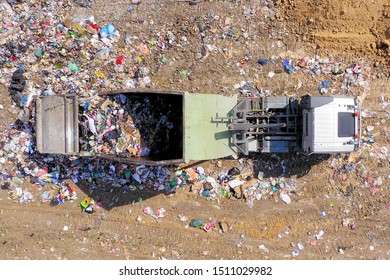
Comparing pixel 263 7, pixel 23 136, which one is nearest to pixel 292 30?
pixel 263 7

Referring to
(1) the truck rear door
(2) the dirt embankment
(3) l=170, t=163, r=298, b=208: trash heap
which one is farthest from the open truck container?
(2) the dirt embankment

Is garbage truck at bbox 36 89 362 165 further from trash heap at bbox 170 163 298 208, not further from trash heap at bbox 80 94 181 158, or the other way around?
trash heap at bbox 170 163 298 208

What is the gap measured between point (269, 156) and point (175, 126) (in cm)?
176

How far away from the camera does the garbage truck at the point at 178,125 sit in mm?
5039

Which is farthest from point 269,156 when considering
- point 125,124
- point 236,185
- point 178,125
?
point 125,124

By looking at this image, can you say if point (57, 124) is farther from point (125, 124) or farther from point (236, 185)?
point (236, 185)

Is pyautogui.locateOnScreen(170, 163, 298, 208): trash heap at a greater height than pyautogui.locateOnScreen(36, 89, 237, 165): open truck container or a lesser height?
lesser

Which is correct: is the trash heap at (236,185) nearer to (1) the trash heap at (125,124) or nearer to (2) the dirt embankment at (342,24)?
(1) the trash heap at (125,124)

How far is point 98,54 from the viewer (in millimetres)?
5898

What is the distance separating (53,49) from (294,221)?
509cm

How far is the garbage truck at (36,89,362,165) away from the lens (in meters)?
5.04

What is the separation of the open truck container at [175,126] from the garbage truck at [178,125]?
0.05ft

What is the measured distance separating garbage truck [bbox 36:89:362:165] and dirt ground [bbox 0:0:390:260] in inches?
24.2

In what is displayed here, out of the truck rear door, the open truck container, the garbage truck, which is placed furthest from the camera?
the truck rear door
